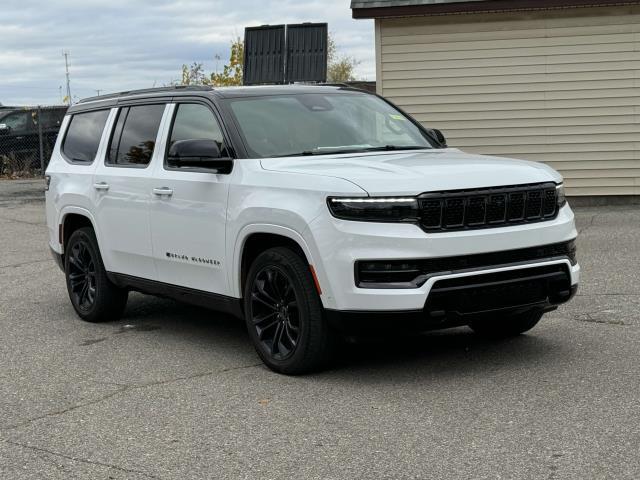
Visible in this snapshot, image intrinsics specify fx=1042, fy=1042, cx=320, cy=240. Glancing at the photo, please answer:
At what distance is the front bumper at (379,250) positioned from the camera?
5.73 m

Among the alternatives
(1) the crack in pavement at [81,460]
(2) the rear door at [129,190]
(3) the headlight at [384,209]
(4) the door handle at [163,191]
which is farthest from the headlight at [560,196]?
(1) the crack in pavement at [81,460]

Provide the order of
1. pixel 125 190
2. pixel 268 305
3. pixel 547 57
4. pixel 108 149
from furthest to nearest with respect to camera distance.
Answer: pixel 547 57 → pixel 108 149 → pixel 125 190 → pixel 268 305

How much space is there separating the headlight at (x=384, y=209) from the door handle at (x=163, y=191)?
6.05 feet

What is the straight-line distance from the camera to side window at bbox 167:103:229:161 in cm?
703

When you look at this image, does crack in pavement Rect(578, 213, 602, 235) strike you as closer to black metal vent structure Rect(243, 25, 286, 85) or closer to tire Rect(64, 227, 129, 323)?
black metal vent structure Rect(243, 25, 286, 85)

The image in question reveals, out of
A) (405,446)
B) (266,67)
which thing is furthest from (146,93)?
(266,67)

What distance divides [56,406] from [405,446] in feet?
7.05

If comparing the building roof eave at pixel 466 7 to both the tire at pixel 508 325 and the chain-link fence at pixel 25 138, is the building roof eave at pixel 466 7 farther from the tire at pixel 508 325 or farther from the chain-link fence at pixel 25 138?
the chain-link fence at pixel 25 138

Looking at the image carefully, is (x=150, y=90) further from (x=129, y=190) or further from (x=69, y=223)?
(x=69, y=223)

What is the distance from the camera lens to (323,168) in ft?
20.5

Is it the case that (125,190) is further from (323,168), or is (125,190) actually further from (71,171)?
(323,168)

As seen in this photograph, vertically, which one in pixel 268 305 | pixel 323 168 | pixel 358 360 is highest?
pixel 323 168

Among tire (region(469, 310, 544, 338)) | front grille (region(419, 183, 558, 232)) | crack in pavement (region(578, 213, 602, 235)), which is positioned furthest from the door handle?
crack in pavement (region(578, 213, 602, 235))

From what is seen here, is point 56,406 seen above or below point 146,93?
below
